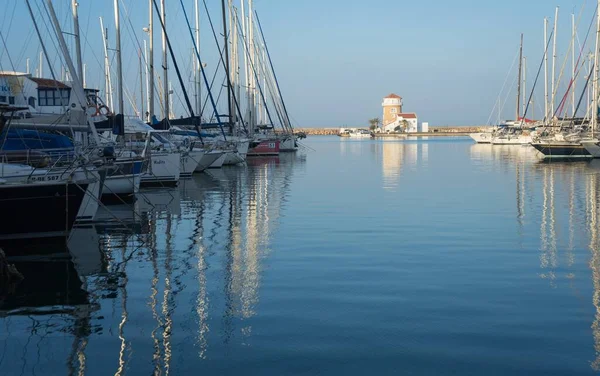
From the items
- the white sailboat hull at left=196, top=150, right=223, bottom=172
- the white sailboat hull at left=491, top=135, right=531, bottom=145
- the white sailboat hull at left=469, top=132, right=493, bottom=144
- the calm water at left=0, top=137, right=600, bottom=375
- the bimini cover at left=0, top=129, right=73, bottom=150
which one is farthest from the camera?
the white sailboat hull at left=469, top=132, right=493, bottom=144

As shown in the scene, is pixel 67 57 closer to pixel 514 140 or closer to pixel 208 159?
pixel 208 159

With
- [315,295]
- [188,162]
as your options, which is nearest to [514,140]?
[188,162]

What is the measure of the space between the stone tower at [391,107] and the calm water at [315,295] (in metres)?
148

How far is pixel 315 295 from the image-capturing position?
9883 millimetres

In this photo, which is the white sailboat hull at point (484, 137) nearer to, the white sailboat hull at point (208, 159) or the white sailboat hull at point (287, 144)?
the white sailboat hull at point (287, 144)

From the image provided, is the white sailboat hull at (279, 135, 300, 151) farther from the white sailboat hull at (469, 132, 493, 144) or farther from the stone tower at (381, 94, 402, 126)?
the stone tower at (381, 94, 402, 126)

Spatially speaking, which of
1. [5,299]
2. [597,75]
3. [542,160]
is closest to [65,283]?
[5,299]

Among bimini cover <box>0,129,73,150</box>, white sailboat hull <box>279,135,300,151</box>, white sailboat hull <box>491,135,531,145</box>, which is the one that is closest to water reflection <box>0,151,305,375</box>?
bimini cover <box>0,129,73,150</box>

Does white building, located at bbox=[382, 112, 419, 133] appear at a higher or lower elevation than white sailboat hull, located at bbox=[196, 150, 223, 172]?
higher

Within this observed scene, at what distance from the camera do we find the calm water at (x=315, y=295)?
283 inches

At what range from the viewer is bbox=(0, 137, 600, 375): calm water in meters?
7.18

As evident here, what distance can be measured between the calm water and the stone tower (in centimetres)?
14827

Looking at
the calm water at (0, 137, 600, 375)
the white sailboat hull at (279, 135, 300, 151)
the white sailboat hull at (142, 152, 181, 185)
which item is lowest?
the calm water at (0, 137, 600, 375)

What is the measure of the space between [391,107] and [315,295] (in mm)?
159617
